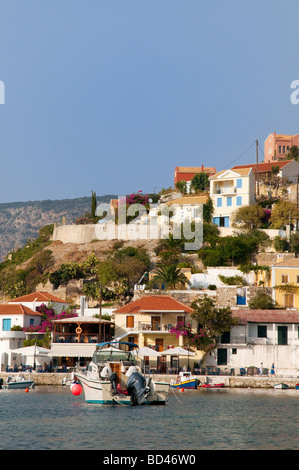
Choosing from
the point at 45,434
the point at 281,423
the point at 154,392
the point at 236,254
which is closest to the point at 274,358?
the point at 236,254

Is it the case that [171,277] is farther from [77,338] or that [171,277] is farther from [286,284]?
[77,338]

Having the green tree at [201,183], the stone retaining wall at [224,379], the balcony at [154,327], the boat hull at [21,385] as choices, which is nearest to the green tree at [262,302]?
the balcony at [154,327]

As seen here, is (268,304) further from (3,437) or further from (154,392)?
(3,437)

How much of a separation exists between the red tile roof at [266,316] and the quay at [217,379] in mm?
5901

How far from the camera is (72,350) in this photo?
58.8m

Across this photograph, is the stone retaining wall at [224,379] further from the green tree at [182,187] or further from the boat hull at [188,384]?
the green tree at [182,187]

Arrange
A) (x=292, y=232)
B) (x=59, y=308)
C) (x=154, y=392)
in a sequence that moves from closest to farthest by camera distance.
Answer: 1. (x=154, y=392)
2. (x=59, y=308)
3. (x=292, y=232)

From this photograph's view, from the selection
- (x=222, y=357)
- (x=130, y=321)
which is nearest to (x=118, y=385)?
(x=222, y=357)

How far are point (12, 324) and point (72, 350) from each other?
948 centimetres

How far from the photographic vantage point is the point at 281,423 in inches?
1315

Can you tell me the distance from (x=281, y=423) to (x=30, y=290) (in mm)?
54864

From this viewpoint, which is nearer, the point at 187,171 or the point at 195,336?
the point at 195,336

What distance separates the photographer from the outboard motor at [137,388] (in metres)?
38.6

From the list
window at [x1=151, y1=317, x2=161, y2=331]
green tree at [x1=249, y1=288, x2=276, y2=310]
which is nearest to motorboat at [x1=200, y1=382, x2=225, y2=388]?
window at [x1=151, y1=317, x2=161, y2=331]
